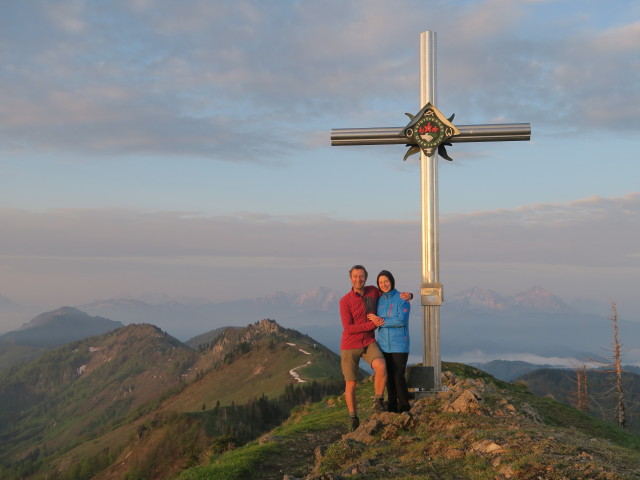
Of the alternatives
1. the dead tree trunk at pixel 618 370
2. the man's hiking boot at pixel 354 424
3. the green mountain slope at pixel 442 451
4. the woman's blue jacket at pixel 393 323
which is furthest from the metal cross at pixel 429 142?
the dead tree trunk at pixel 618 370

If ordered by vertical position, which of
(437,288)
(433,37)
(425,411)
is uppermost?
(433,37)

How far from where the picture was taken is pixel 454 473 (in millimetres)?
9477

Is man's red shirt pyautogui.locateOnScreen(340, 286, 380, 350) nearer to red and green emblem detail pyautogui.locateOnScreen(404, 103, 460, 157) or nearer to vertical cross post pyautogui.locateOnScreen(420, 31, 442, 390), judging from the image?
vertical cross post pyautogui.locateOnScreen(420, 31, 442, 390)

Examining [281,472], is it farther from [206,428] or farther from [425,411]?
[206,428]

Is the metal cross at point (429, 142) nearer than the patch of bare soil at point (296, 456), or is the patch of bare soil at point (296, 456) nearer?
the patch of bare soil at point (296, 456)

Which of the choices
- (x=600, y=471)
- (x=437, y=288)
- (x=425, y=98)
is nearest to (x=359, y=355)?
(x=437, y=288)

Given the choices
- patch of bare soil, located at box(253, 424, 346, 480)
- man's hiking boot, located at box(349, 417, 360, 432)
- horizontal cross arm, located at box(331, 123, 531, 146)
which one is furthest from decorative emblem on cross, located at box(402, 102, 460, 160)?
patch of bare soil, located at box(253, 424, 346, 480)

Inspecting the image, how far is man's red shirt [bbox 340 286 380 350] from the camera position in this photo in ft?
44.9

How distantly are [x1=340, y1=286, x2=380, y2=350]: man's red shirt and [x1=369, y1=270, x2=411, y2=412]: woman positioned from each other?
0.22 metres

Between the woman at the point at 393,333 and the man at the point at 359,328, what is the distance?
199mm

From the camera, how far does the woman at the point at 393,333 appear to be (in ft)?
44.9

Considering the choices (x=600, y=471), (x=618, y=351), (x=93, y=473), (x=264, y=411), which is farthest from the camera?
(x=93, y=473)

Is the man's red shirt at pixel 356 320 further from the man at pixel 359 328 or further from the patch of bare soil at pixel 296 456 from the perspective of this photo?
the patch of bare soil at pixel 296 456

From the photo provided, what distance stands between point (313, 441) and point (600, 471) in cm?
790
